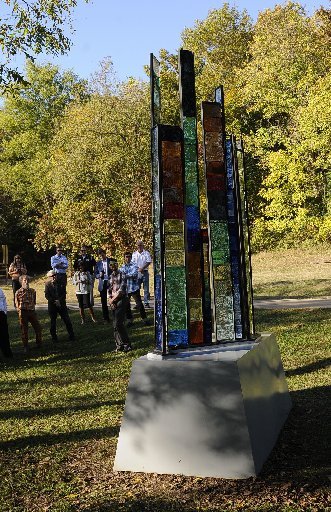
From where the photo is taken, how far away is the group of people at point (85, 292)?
40.9ft

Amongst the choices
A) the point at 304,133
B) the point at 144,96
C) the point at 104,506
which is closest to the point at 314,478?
the point at 104,506

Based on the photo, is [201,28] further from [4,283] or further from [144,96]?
[4,283]

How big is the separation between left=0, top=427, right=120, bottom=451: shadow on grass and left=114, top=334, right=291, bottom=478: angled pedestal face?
1331 mm

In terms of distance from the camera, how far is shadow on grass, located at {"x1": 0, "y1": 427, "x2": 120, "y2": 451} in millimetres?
7438

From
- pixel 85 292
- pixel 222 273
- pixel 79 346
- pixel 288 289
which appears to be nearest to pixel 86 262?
pixel 85 292

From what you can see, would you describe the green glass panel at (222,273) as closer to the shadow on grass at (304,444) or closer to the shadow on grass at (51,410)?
the shadow on grass at (304,444)

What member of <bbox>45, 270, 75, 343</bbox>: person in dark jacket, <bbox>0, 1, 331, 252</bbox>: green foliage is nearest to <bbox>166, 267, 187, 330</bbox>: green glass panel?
<bbox>45, 270, 75, 343</bbox>: person in dark jacket

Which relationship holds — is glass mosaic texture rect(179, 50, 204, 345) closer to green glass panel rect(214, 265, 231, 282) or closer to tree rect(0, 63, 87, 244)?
green glass panel rect(214, 265, 231, 282)

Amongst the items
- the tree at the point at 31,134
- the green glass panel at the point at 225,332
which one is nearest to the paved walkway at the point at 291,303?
the green glass panel at the point at 225,332

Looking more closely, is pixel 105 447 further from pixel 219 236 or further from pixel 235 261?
pixel 219 236

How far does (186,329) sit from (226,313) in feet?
2.06

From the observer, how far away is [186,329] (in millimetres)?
6691

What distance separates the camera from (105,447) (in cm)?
706

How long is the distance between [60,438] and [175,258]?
2582 mm
